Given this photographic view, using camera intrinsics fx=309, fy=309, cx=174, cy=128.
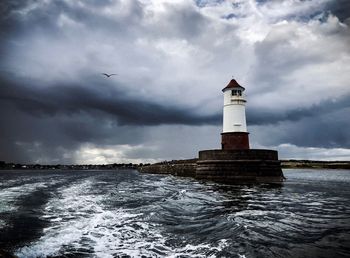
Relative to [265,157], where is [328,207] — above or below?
below

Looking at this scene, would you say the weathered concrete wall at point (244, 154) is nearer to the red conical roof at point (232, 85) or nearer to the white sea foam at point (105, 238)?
the red conical roof at point (232, 85)

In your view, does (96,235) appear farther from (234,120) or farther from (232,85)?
(232,85)

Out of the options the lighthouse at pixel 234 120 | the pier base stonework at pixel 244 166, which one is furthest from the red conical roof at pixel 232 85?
the pier base stonework at pixel 244 166

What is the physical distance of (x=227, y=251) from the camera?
5.73 meters

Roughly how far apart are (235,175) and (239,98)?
7.20 meters

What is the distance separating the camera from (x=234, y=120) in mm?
25578

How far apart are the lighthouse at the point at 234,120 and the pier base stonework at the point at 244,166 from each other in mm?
3084

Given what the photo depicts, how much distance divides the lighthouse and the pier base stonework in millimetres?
3084

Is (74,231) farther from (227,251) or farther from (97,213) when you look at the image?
(227,251)

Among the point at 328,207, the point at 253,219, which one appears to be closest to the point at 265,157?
the point at 328,207

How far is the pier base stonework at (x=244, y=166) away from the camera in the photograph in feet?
72.1

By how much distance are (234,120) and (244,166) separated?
4875 mm

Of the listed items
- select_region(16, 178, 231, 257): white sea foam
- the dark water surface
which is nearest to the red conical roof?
the dark water surface

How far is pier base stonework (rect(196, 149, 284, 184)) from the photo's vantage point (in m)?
22.0
